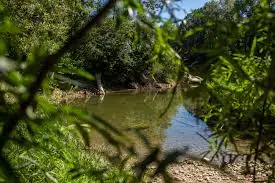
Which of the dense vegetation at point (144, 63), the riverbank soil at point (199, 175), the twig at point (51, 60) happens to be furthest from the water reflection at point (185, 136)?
the twig at point (51, 60)

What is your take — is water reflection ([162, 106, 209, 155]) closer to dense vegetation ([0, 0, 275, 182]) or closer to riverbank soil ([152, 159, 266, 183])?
riverbank soil ([152, 159, 266, 183])

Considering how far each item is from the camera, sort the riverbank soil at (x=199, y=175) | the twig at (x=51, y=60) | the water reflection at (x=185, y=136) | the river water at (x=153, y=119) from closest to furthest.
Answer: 1. the twig at (x=51, y=60)
2. the riverbank soil at (x=199, y=175)
3. the water reflection at (x=185, y=136)
4. the river water at (x=153, y=119)

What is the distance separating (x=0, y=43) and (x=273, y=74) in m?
0.55

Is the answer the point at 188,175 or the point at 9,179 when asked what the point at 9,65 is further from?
the point at 188,175

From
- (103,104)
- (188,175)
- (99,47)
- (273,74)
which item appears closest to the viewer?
(273,74)

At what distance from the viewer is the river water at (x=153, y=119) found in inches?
604

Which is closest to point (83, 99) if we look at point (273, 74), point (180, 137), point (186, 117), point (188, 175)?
point (186, 117)

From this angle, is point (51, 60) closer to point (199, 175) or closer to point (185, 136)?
point (199, 175)

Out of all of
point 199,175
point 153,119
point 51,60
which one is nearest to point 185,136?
point 153,119

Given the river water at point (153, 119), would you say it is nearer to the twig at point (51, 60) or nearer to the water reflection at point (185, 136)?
the water reflection at point (185, 136)

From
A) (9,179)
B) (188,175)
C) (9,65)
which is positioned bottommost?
(188,175)

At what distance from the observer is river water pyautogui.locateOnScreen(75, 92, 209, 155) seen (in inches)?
604

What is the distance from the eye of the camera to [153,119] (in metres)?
20.9

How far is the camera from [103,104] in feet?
80.9
